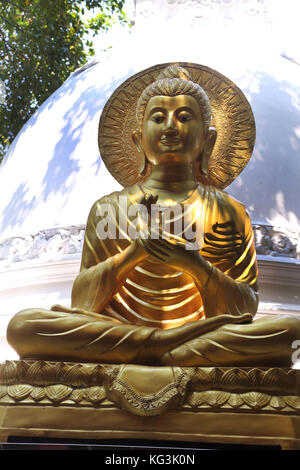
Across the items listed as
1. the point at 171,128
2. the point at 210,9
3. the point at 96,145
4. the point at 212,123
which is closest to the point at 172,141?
the point at 171,128

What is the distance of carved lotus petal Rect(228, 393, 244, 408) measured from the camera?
2789 mm

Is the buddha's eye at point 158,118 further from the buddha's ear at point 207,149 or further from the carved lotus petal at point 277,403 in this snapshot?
the carved lotus petal at point 277,403

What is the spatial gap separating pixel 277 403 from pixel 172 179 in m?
1.51

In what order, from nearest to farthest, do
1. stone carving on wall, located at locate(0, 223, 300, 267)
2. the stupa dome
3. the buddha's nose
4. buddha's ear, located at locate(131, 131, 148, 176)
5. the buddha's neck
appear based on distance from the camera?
1. the buddha's nose
2. the buddha's neck
3. buddha's ear, located at locate(131, 131, 148, 176)
4. stone carving on wall, located at locate(0, 223, 300, 267)
5. the stupa dome

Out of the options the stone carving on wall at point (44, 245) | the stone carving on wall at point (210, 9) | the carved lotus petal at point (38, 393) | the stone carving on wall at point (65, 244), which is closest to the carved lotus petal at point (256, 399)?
the carved lotus petal at point (38, 393)

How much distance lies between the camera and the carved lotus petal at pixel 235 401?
2789 mm

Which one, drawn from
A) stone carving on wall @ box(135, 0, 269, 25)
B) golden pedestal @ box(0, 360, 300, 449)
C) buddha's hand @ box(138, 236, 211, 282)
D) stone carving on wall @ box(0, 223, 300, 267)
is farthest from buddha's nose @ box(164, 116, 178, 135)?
stone carving on wall @ box(135, 0, 269, 25)

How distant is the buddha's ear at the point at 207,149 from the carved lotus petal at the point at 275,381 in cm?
145

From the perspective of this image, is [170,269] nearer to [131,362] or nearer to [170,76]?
[131,362]

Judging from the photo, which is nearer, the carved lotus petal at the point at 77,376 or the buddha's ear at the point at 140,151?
the carved lotus petal at the point at 77,376

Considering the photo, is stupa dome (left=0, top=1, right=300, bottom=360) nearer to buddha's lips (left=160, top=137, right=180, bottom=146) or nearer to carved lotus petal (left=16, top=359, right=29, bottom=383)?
buddha's lips (left=160, top=137, right=180, bottom=146)

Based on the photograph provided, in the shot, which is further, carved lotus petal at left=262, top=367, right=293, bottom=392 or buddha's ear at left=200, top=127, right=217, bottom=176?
buddha's ear at left=200, top=127, right=217, bottom=176

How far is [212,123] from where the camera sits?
4.11 metres

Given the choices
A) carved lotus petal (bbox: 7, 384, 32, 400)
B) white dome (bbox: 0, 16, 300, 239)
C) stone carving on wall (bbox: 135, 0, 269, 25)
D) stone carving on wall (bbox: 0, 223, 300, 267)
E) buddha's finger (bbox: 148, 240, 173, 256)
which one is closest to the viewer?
carved lotus petal (bbox: 7, 384, 32, 400)
